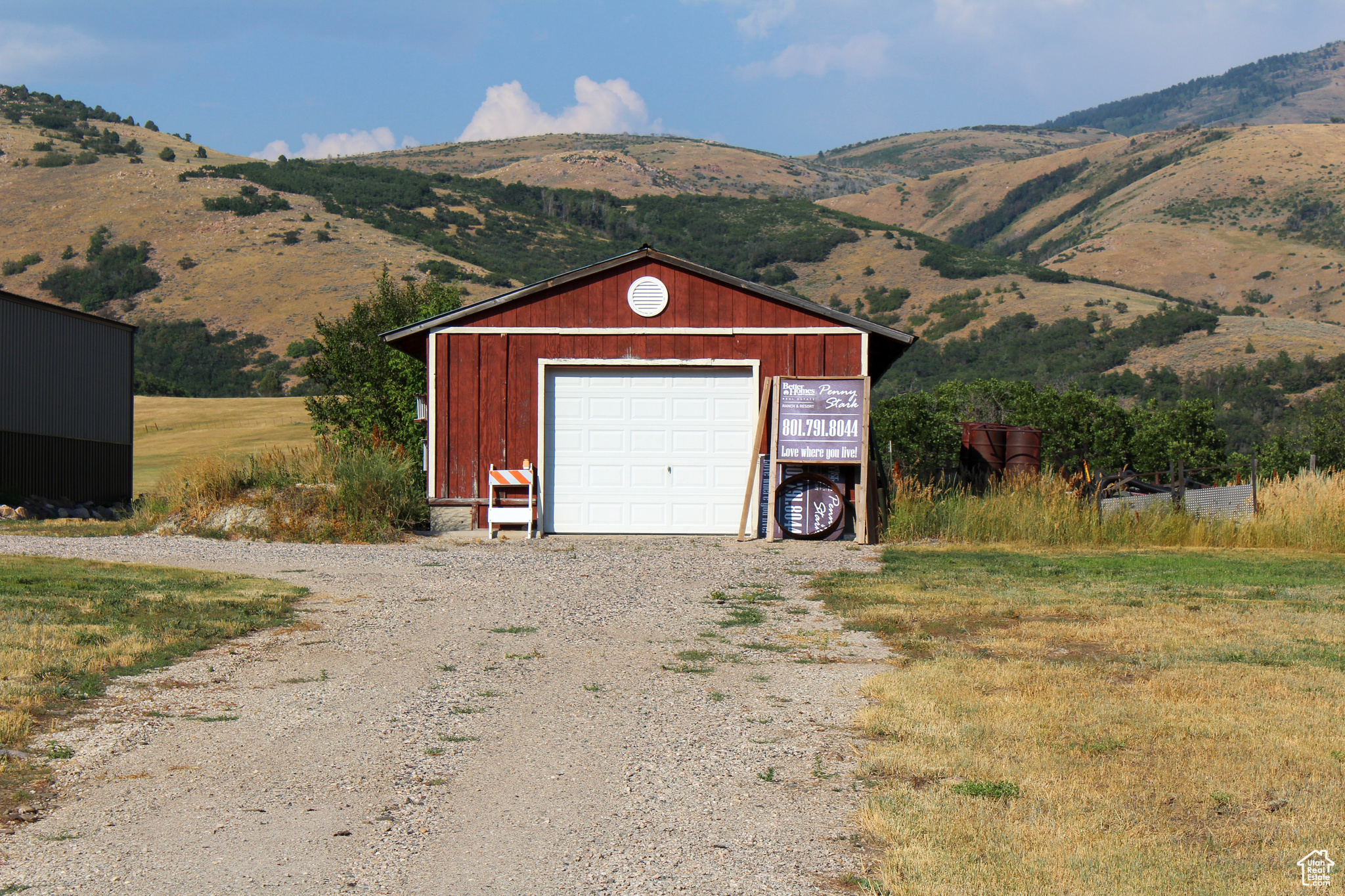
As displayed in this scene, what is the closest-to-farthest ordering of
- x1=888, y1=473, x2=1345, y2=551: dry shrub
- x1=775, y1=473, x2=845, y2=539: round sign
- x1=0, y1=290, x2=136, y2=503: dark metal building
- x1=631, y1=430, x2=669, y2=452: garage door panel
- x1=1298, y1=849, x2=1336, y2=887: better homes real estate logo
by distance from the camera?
x1=1298, y1=849, x2=1336, y2=887: better homes real estate logo → x1=888, y1=473, x2=1345, y2=551: dry shrub → x1=775, y1=473, x2=845, y2=539: round sign → x1=631, y1=430, x2=669, y2=452: garage door panel → x1=0, y1=290, x2=136, y2=503: dark metal building

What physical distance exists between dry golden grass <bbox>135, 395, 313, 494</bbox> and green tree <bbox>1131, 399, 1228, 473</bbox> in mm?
25380

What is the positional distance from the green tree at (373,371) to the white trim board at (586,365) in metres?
6.40

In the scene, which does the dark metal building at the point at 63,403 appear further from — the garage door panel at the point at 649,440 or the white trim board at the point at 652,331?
the garage door panel at the point at 649,440

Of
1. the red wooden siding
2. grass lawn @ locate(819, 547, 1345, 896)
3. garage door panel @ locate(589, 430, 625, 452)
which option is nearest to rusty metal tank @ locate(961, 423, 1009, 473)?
the red wooden siding

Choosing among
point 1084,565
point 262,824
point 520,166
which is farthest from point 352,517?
point 520,166

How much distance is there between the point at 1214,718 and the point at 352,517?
42.3 ft

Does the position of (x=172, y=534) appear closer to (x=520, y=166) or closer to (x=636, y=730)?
(x=636, y=730)

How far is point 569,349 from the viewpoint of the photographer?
58.6ft

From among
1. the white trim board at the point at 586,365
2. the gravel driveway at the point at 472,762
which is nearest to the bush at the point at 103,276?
the white trim board at the point at 586,365

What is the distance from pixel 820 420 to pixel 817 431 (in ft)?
0.54

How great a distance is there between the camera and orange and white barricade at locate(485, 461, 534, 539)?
56.7 feet

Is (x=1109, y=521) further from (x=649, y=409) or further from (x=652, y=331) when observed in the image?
(x=652, y=331)

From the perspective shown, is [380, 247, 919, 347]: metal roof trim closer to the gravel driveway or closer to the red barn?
the red barn

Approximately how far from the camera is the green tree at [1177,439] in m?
31.0
